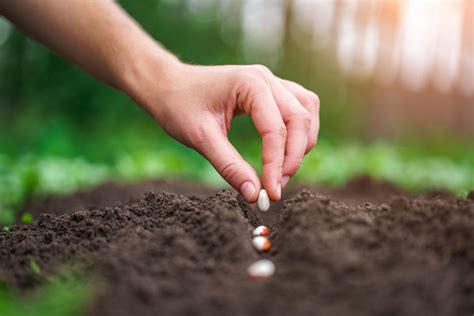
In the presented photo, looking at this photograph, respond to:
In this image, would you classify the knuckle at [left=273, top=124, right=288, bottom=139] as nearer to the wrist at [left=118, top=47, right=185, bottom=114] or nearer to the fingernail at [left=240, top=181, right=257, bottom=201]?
the fingernail at [left=240, top=181, right=257, bottom=201]

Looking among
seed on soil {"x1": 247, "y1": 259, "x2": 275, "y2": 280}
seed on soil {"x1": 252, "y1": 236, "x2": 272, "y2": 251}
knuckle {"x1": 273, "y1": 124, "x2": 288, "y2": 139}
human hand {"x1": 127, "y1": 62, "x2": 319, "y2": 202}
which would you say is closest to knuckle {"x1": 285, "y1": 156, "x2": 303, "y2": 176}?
human hand {"x1": 127, "y1": 62, "x2": 319, "y2": 202}

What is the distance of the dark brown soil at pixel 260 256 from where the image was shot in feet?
3.86

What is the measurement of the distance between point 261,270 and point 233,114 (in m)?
1.03

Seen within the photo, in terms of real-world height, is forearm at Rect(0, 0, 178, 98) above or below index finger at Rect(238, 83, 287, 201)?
above

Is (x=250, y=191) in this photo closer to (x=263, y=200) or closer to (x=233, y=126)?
(x=263, y=200)

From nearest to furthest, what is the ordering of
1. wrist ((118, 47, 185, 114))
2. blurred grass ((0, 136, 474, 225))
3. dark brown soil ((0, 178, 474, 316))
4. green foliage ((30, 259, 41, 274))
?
dark brown soil ((0, 178, 474, 316)), green foliage ((30, 259, 41, 274)), wrist ((118, 47, 185, 114)), blurred grass ((0, 136, 474, 225))

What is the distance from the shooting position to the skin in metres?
2.03

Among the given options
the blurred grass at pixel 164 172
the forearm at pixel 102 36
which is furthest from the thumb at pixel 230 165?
the blurred grass at pixel 164 172

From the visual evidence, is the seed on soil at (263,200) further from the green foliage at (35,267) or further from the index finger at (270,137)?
the green foliage at (35,267)

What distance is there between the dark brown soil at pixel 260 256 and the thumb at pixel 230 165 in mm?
113

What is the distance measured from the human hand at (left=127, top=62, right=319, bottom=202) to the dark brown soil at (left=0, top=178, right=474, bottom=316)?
0.17 meters

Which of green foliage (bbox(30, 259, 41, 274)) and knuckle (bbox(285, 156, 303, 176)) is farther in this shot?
knuckle (bbox(285, 156, 303, 176))

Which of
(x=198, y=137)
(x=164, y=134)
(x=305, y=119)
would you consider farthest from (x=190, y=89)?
(x=164, y=134)

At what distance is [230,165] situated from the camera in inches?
80.0
